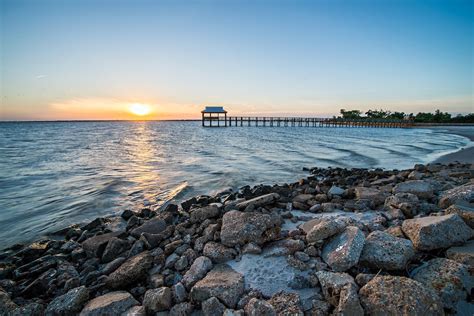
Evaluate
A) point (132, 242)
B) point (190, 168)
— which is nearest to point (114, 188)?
point (190, 168)

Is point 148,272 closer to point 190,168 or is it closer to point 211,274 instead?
point 211,274

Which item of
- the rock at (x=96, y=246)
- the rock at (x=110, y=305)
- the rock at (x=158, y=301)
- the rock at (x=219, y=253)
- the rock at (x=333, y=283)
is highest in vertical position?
the rock at (x=333, y=283)

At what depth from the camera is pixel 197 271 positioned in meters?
3.02

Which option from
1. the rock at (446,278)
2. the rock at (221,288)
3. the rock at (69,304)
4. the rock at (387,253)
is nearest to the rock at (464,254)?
the rock at (446,278)

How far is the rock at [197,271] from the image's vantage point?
2.91 metres

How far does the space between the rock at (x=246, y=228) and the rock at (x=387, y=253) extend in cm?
122

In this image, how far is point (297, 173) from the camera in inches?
436

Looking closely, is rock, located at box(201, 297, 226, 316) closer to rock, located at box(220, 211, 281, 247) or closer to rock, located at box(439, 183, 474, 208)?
rock, located at box(220, 211, 281, 247)

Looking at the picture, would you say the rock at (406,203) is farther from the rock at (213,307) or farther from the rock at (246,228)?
the rock at (213,307)

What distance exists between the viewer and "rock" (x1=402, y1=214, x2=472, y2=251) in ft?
9.30

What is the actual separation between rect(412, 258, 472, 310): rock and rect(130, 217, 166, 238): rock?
400 centimetres

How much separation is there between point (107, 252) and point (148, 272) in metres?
1.12

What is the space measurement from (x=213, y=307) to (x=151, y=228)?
2705mm

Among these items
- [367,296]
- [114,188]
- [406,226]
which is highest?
[406,226]
